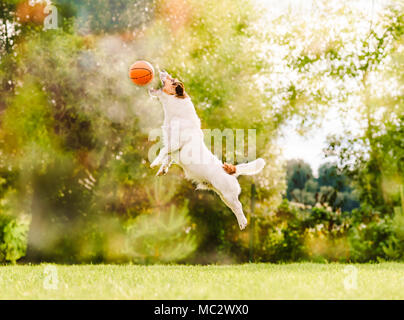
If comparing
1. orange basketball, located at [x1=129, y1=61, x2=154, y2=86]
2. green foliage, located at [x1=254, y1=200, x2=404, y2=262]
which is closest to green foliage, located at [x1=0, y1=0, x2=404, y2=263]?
green foliage, located at [x1=254, y1=200, x2=404, y2=262]

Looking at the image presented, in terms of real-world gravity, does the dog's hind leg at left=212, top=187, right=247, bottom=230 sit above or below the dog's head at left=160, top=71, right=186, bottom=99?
below

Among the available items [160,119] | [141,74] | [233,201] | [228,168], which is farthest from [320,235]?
[141,74]

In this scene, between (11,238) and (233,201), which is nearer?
(233,201)

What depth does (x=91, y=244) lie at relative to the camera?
43.2ft

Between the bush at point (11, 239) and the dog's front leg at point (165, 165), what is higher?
the dog's front leg at point (165, 165)

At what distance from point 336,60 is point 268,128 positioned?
3111 millimetres

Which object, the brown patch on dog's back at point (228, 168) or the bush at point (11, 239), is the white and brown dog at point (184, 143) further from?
the bush at point (11, 239)

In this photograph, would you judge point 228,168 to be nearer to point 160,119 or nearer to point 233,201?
point 233,201

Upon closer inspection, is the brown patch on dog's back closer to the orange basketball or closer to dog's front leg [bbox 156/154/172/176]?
dog's front leg [bbox 156/154/172/176]

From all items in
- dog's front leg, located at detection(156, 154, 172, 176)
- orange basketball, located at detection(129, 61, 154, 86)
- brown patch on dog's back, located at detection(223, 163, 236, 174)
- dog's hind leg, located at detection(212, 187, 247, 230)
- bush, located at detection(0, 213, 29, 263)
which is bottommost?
bush, located at detection(0, 213, 29, 263)

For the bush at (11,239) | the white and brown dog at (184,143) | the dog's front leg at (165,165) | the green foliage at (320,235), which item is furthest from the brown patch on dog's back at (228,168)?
the bush at (11,239)

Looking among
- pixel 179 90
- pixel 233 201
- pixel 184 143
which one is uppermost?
pixel 179 90

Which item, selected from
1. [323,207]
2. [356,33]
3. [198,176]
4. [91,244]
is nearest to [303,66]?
[356,33]
